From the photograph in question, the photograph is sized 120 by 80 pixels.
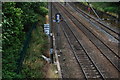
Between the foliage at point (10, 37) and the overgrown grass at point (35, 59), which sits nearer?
the foliage at point (10, 37)

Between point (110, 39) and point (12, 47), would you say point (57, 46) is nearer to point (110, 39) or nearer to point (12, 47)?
point (110, 39)

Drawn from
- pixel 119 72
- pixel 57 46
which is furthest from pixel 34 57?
pixel 119 72

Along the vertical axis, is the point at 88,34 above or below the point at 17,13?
below

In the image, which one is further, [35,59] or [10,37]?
[35,59]

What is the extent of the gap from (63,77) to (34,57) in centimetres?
303

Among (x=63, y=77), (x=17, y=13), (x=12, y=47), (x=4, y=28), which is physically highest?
(x=17, y=13)

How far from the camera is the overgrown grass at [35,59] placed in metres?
10.7

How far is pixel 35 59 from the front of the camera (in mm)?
12547

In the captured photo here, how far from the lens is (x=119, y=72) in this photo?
442 inches

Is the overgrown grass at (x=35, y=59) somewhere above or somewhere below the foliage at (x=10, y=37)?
below

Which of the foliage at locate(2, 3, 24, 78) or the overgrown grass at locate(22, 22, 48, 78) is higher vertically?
the foliage at locate(2, 3, 24, 78)

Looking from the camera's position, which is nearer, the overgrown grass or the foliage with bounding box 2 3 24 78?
the foliage with bounding box 2 3 24 78

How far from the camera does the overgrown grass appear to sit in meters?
10.7

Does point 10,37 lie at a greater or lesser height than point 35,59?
greater
